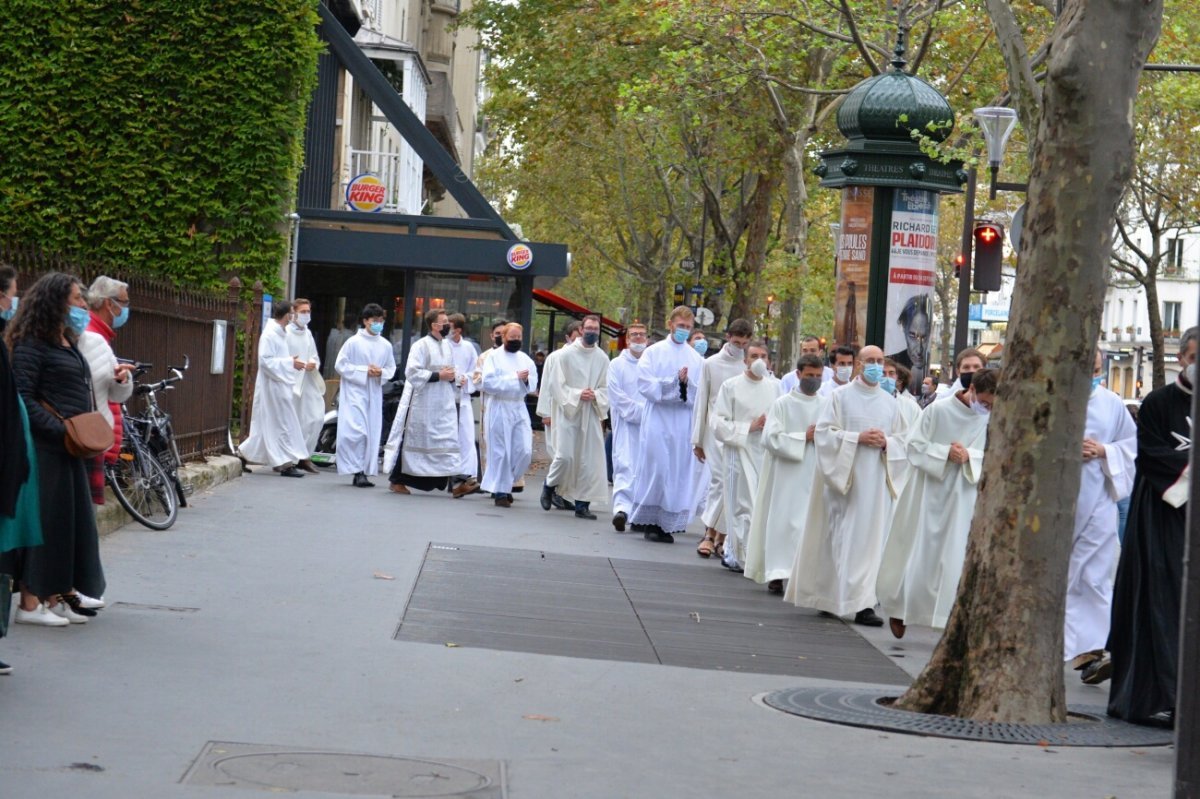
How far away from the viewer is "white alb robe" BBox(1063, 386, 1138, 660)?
1052 cm

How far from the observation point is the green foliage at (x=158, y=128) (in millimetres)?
25750

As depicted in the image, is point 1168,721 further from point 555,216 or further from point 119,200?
point 555,216

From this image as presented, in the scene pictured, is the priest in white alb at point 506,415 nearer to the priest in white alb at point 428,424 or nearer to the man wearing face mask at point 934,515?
the priest in white alb at point 428,424

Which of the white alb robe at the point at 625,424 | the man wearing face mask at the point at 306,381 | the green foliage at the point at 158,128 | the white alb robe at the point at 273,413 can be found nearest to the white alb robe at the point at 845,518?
the white alb robe at the point at 625,424

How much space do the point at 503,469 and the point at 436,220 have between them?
12.0 m

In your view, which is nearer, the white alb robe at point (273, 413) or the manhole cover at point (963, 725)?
the manhole cover at point (963, 725)

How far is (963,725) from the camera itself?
332 inches

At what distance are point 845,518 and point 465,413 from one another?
8835 millimetres

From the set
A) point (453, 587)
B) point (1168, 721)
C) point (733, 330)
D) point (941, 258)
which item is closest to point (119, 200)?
point (733, 330)

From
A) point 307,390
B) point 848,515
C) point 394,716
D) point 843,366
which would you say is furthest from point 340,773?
point 307,390

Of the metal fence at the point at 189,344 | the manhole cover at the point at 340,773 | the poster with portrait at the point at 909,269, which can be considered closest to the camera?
the manhole cover at the point at 340,773

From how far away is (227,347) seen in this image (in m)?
21.2

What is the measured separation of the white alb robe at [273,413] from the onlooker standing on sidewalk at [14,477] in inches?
503

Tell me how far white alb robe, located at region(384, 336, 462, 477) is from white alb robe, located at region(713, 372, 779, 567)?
5089mm
